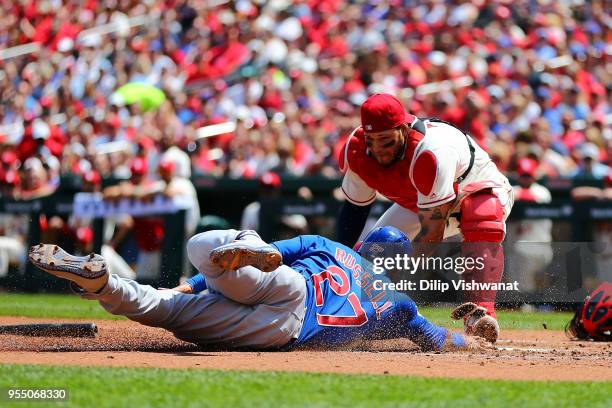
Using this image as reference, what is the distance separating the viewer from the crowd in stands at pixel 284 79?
14.2 m

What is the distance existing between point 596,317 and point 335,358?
2.66 m

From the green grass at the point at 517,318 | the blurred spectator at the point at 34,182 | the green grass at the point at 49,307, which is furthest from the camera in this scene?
the blurred spectator at the point at 34,182

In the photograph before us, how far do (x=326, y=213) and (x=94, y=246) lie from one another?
295cm

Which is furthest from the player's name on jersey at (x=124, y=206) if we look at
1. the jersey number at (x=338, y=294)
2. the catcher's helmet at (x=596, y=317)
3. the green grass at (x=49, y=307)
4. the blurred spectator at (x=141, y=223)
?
the jersey number at (x=338, y=294)

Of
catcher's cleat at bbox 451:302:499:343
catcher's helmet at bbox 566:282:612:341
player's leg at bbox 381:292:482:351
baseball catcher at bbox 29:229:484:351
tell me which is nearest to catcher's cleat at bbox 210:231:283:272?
baseball catcher at bbox 29:229:484:351

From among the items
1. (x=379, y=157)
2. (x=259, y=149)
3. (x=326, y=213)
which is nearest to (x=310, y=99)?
(x=259, y=149)

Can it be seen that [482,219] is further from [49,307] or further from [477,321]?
[49,307]

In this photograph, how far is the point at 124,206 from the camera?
13062 mm

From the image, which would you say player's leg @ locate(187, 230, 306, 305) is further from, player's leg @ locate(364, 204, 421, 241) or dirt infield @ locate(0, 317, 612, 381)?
player's leg @ locate(364, 204, 421, 241)

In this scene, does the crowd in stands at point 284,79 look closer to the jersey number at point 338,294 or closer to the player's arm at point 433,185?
the player's arm at point 433,185

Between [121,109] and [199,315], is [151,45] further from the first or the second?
[199,315]

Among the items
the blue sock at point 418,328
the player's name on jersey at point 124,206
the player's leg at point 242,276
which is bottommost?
the blue sock at point 418,328

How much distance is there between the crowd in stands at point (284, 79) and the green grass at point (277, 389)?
308 inches

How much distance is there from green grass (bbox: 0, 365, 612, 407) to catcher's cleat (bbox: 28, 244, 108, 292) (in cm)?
54
